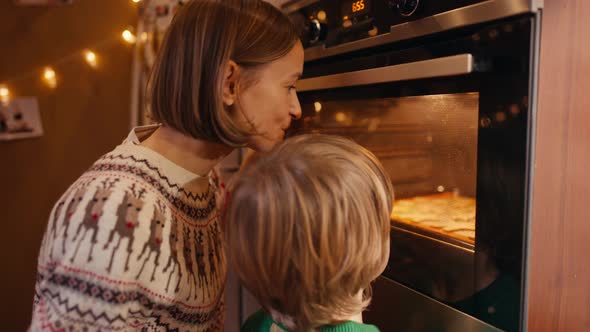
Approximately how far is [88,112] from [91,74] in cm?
14

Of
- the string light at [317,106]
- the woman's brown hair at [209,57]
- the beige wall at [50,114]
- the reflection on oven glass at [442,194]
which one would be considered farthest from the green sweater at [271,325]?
the beige wall at [50,114]

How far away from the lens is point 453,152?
71 centimetres

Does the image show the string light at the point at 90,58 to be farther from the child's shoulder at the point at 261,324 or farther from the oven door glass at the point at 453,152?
the child's shoulder at the point at 261,324

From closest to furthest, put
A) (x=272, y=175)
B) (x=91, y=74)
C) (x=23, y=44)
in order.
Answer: (x=272, y=175), (x=23, y=44), (x=91, y=74)

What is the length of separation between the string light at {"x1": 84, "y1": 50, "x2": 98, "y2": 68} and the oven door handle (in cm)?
116

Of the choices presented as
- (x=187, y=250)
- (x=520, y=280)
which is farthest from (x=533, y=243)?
(x=187, y=250)

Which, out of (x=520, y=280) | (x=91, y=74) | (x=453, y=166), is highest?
(x=91, y=74)

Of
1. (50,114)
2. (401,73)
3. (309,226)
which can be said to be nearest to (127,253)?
(309,226)

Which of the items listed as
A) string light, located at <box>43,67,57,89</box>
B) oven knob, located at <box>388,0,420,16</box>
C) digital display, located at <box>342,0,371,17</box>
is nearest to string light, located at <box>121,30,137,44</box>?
string light, located at <box>43,67,57,89</box>

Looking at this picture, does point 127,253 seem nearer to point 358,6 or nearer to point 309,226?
point 309,226

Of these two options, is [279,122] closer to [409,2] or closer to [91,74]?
[409,2]

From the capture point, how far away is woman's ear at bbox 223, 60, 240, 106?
0.69 m

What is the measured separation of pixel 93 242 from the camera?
24.0 inches

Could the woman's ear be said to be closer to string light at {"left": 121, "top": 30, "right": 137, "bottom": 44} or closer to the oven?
the oven
